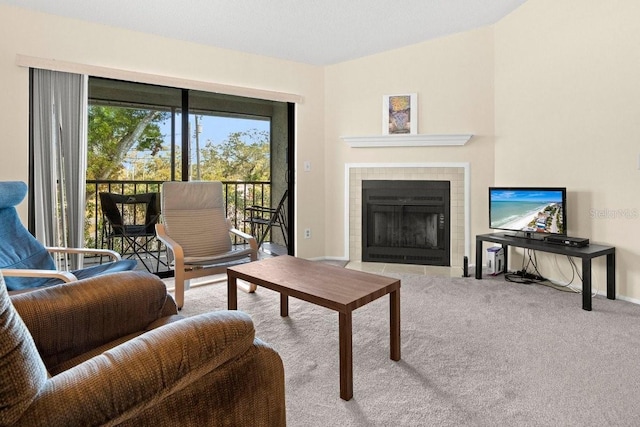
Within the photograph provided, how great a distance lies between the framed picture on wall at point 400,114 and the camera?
167 inches

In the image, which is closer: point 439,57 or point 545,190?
point 545,190

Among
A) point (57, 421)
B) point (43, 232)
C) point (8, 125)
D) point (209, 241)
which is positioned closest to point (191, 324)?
point (57, 421)

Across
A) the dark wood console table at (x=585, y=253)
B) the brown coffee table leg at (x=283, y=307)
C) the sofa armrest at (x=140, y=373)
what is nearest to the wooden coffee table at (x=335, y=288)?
the brown coffee table leg at (x=283, y=307)

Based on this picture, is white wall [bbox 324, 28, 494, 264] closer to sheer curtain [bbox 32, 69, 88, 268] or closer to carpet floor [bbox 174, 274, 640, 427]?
carpet floor [bbox 174, 274, 640, 427]

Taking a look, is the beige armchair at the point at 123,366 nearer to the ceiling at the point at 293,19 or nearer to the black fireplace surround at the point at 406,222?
the ceiling at the point at 293,19

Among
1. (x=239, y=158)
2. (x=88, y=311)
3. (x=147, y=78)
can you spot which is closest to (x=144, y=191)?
(x=239, y=158)

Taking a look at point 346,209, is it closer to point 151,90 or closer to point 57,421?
point 151,90

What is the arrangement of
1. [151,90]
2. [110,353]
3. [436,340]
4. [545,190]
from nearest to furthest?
[110,353] < [436,340] < [545,190] < [151,90]

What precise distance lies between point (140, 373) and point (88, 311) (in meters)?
0.58

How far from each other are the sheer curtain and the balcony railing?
525mm

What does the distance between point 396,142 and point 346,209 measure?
37.9 inches

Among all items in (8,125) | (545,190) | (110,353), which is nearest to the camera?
(110,353)

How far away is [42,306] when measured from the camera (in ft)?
3.96

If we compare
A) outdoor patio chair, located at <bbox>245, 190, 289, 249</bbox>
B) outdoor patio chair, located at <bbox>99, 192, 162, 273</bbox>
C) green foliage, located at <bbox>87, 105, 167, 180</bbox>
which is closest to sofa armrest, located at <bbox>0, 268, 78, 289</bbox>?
outdoor patio chair, located at <bbox>99, 192, 162, 273</bbox>
